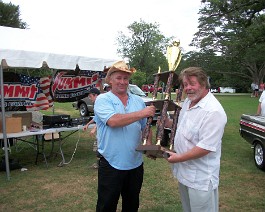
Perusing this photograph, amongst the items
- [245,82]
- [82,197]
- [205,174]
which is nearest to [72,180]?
[82,197]

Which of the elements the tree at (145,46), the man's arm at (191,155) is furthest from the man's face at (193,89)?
the tree at (145,46)

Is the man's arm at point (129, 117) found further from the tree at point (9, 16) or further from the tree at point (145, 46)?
the tree at point (145, 46)

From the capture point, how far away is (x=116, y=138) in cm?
270

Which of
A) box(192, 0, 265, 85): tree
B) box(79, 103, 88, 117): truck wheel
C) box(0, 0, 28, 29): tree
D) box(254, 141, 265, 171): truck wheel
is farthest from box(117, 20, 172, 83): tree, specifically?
box(254, 141, 265, 171): truck wheel

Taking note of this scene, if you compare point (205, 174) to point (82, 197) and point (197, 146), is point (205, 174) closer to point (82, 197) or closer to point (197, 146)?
point (197, 146)

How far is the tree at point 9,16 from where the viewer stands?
3200cm

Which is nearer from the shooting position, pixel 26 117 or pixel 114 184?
pixel 114 184

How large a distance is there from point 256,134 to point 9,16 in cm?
3273

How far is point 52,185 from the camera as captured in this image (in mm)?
5305

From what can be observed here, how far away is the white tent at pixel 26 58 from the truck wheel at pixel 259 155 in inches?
146

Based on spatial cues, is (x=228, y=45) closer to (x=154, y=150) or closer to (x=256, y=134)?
(x=256, y=134)

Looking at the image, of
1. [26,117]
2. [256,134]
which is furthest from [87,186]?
[256,134]

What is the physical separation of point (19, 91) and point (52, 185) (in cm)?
284

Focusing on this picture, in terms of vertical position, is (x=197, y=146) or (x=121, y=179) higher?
(x=197, y=146)
